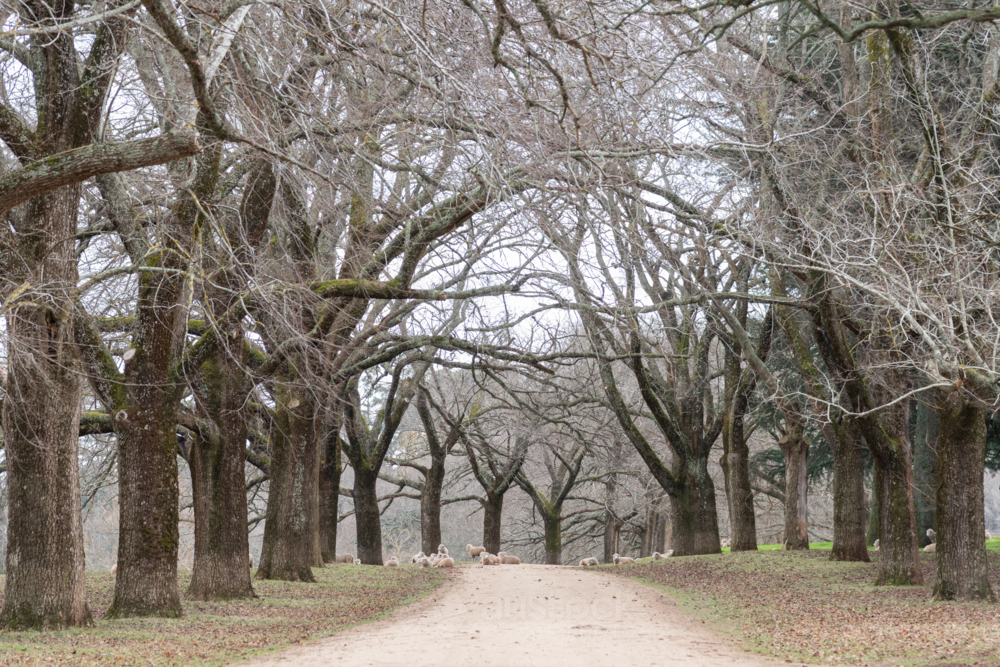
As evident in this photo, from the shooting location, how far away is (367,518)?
2317 cm

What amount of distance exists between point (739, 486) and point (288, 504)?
10.7 metres

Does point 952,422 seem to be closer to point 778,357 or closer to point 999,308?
point 999,308

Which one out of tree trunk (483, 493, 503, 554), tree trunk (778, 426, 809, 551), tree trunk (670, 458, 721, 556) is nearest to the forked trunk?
tree trunk (778, 426, 809, 551)

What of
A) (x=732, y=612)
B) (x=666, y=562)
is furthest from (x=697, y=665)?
(x=666, y=562)

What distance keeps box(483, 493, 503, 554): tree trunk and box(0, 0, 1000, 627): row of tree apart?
1064 centimetres

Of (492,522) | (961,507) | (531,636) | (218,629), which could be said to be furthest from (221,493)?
(492,522)

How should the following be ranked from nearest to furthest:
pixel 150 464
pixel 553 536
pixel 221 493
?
pixel 150 464 → pixel 221 493 → pixel 553 536

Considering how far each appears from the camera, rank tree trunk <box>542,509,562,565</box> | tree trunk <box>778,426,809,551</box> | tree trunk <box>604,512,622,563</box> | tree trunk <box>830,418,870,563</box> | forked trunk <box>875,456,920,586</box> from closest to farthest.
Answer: forked trunk <box>875,456,920,586</box>
tree trunk <box>830,418,870,563</box>
tree trunk <box>778,426,809,551</box>
tree trunk <box>542,509,562,565</box>
tree trunk <box>604,512,622,563</box>

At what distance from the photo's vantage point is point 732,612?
11.3m

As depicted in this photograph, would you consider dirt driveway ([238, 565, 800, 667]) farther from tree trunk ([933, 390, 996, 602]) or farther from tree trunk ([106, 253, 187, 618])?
tree trunk ([933, 390, 996, 602])

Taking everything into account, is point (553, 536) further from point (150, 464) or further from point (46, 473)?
point (46, 473)

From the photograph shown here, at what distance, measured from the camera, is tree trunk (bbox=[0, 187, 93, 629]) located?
8695mm

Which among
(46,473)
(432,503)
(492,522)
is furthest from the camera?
(492,522)

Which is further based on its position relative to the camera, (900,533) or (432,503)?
(432,503)
